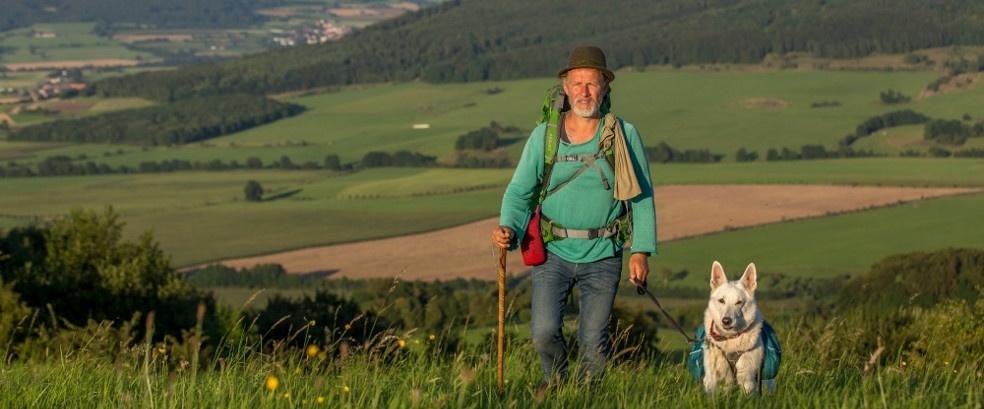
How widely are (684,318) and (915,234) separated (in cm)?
2352

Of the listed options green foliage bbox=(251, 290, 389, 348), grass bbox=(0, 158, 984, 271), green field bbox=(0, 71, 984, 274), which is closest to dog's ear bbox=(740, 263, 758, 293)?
green foliage bbox=(251, 290, 389, 348)

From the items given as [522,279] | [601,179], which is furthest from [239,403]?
[522,279]

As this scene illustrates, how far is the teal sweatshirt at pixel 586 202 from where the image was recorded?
8156mm

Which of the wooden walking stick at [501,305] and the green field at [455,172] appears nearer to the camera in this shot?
the wooden walking stick at [501,305]

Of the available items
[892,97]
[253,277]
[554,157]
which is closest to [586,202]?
[554,157]

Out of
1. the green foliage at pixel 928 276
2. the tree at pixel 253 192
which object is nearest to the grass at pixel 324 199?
the tree at pixel 253 192

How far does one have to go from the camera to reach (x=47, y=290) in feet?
111

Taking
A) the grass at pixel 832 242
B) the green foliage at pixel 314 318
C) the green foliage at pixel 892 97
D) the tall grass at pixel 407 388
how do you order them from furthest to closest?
1. the green foliage at pixel 892 97
2. the grass at pixel 832 242
3. the green foliage at pixel 314 318
4. the tall grass at pixel 407 388

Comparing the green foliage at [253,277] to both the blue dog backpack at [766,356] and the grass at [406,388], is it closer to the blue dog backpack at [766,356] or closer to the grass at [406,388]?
the grass at [406,388]

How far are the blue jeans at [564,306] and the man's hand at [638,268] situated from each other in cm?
11

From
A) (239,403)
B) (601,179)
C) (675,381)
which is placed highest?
(601,179)

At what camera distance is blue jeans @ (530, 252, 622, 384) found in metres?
8.11

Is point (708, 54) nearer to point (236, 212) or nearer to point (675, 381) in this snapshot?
point (236, 212)

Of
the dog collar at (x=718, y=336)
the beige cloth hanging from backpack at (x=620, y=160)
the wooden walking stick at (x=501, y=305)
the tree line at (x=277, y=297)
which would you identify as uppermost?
the beige cloth hanging from backpack at (x=620, y=160)
